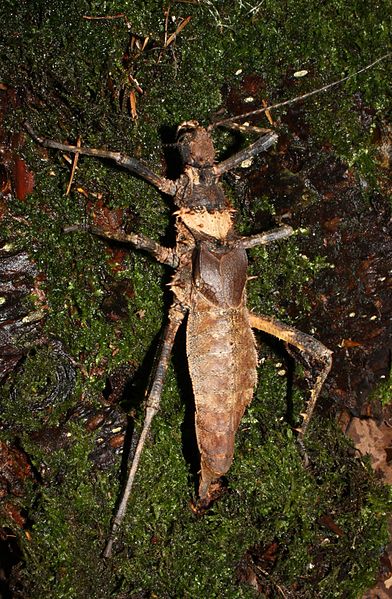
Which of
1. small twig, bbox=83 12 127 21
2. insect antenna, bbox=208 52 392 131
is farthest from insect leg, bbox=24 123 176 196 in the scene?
small twig, bbox=83 12 127 21

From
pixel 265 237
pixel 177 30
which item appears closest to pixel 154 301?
pixel 265 237

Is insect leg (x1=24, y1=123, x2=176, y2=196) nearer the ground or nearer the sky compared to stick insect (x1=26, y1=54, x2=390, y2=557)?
nearer the sky

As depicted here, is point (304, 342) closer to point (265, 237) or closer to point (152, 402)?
point (265, 237)

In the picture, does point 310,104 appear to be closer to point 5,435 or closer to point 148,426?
point 148,426

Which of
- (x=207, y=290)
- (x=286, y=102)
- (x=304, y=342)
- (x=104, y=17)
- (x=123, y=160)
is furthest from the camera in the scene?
(x=304, y=342)

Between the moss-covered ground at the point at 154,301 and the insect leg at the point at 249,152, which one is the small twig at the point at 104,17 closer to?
the moss-covered ground at the point at 154,301

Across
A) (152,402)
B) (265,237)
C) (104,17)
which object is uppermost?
(104,17)

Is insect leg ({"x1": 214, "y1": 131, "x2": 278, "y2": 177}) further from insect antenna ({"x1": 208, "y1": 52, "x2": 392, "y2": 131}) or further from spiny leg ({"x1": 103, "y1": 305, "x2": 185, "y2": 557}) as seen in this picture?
spiny leg ({"x1": 103, "y1": 305, "x2": 185, "y2": 557})
